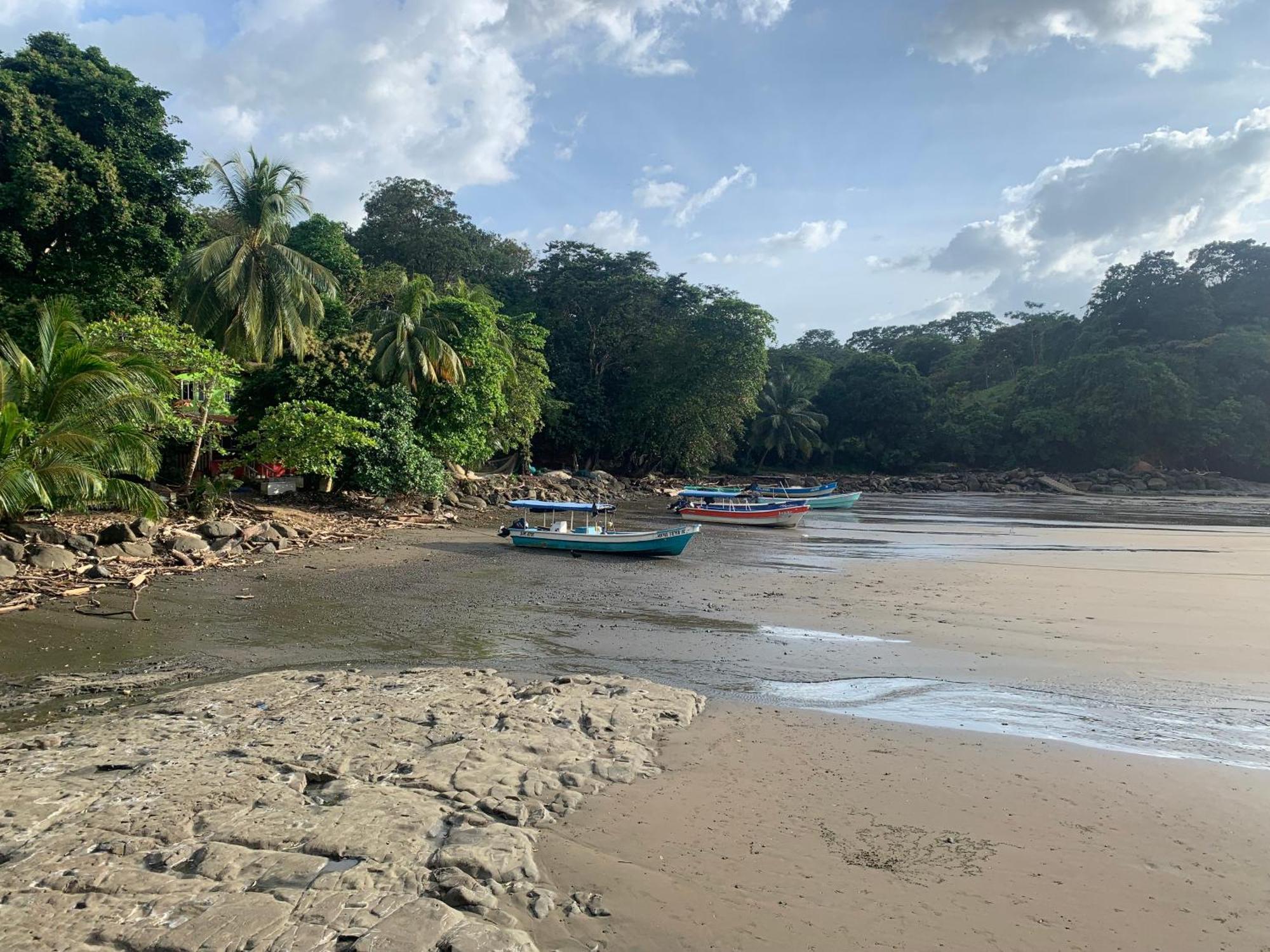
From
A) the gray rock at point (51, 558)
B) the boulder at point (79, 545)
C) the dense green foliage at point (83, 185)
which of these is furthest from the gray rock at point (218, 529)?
the dense green foliage at point (83, 185)

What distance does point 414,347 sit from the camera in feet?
91.1

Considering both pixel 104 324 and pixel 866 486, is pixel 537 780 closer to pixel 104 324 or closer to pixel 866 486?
pixel 104 324

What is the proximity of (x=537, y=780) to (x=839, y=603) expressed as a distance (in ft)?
30.4

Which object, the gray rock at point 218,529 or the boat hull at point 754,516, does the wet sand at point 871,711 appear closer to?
the gray rock at point 218,529

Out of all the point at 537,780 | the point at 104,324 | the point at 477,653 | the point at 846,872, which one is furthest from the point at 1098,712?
the point at 104,324

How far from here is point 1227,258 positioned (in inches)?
2295

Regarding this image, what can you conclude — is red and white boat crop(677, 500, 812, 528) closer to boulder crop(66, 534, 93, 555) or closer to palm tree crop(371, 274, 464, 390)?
palm tree crop(371, 274, 464, 390)

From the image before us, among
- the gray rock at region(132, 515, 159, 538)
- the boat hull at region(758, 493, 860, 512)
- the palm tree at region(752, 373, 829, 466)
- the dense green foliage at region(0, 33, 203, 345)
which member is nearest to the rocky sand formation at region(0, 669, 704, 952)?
the gray rock at region(132, 515, 159, 538)

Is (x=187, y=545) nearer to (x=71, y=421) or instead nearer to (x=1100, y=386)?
(x=71, y=421)

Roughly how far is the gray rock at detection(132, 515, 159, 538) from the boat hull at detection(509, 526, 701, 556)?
808 cm

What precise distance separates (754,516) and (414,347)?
14.4 m

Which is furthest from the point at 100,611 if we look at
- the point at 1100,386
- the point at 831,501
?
the point at 1100,386

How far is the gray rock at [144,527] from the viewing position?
15.8 meters

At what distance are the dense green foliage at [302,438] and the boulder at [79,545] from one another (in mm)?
6969
